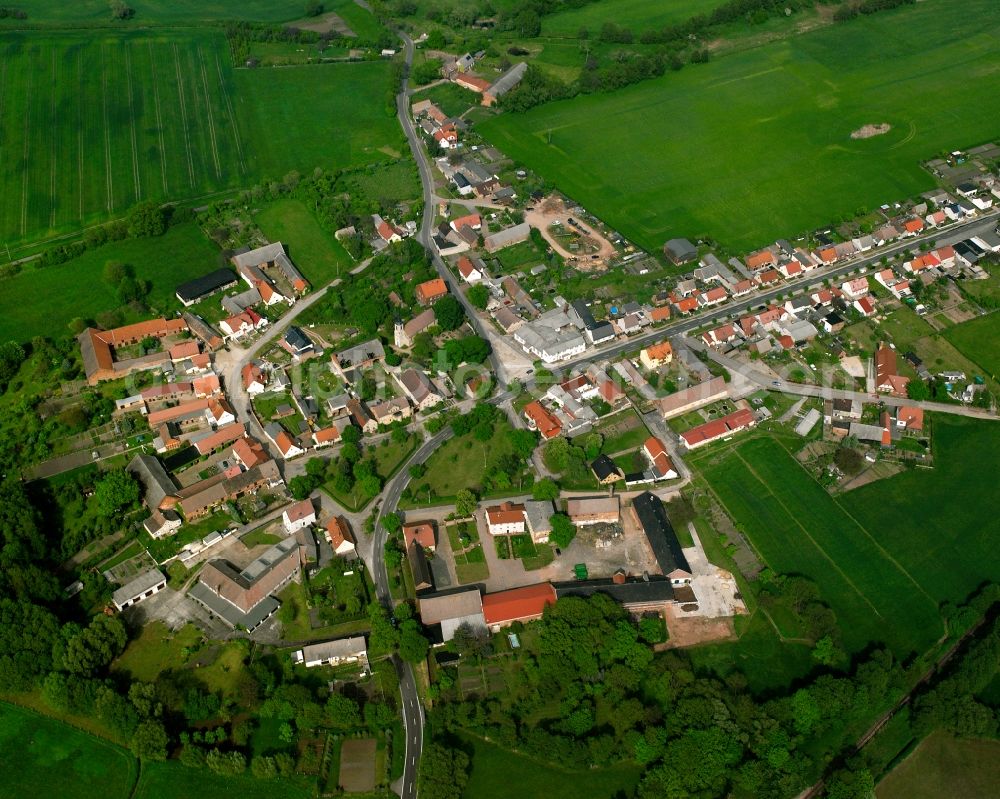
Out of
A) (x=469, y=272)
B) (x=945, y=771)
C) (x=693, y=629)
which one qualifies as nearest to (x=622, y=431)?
(x=693, y=629)

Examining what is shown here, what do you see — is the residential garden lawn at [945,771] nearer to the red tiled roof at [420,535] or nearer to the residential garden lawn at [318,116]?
the red tiled roof at [420,535]

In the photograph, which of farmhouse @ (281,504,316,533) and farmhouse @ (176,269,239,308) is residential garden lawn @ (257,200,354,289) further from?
farmhouse @ (281,504,316,533)

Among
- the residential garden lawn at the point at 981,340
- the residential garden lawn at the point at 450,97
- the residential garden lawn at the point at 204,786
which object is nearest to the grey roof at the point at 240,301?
the residential garden lawn at the point at 450,97

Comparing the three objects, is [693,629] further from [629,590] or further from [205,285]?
[205,285]

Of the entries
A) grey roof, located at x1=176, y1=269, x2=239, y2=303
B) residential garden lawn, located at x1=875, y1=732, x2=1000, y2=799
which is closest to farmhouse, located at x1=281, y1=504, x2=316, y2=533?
grey roof, located at x1=176, y1=269, x2=239, y2=303

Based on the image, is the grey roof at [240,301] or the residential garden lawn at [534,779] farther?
the grey roof at [240,301]

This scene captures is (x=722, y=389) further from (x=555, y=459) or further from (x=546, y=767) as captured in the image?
(x=546, y=767)
